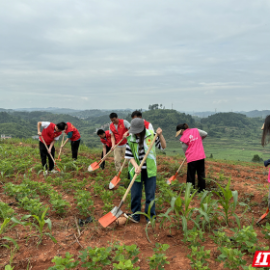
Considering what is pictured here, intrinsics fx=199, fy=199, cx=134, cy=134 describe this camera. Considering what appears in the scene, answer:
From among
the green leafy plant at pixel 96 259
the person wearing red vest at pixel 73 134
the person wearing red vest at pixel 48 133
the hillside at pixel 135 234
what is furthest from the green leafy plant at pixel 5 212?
the person wearing red vest at pixel 73 134

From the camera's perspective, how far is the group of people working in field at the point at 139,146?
9.48ft

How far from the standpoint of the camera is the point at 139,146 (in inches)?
115

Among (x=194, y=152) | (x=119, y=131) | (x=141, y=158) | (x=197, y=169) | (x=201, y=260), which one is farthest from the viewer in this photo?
(x=119, y=131)

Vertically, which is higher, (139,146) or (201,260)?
(139,146)

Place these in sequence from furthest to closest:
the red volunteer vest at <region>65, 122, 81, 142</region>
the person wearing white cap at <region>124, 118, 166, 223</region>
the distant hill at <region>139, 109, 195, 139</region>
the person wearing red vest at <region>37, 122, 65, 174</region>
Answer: the distant hill at <region>139, 109, 195, 139</region> < the red volunteer vest at <region>65, 122, 81, 142</region> < the person wearing red vest at <region>37, 122, 65, 174</region> < the person wearing white cap at <region>124, 118, 166, 223</region>

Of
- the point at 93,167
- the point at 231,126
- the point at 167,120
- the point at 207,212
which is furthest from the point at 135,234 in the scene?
the point at 231,126

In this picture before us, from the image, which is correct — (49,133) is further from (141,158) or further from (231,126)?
(231,126)

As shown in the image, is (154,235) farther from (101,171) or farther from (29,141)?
(29,141)

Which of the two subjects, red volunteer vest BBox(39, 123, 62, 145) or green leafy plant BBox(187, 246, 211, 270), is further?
red volunteer vest BBox(39, 123, 62, 145)

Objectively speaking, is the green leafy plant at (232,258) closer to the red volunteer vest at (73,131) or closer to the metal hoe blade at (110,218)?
the metal hoe blade at (110,218)

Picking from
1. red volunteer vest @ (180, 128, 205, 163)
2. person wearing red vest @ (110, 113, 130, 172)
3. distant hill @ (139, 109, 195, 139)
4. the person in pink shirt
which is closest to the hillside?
the person in pink shirt

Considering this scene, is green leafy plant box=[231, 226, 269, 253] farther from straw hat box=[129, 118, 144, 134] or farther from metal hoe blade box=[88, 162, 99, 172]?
metal hoe blade box=[88, 162, 99, 172]

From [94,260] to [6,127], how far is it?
98.1 meters

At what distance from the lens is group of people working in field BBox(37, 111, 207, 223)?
2889mm
